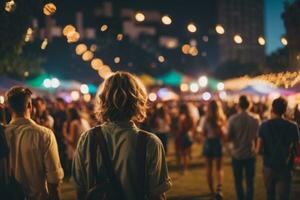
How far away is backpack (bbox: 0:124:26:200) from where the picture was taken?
4461 mm

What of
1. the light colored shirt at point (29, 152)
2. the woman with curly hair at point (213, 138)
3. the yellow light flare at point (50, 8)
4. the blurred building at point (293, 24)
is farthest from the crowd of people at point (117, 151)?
the blurred building at point (293, 24)

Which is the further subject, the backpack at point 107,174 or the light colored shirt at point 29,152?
the light colored shirt at point 29,152

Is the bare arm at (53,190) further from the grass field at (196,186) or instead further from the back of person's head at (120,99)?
the grass field at (196,186)

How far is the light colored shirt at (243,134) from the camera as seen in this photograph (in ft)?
29.5

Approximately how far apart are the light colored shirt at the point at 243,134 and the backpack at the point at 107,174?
5.92 m

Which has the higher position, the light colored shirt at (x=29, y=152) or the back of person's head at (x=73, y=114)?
the back of person's head at (x=73, y=114)

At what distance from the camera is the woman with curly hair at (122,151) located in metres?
3.24

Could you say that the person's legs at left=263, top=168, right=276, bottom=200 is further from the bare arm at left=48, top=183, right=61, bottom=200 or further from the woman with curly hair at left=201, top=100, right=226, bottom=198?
the bare arm at left=48, top=183, right=61, bottom=200

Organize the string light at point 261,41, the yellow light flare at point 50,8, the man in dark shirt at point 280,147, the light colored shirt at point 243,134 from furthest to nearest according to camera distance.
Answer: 1. the string light at point 261,41
2. the yellow light flare at point 50,8
3. the light colored shirt at point 243,134
4. the man in dark shirt at point 280,147

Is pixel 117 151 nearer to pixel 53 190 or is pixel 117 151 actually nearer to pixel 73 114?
pixel 53 190

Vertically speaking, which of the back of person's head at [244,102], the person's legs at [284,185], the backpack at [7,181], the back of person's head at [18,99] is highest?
the back of person's head at [18,99]

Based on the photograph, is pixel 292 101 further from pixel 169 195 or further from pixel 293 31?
pixel 293 31

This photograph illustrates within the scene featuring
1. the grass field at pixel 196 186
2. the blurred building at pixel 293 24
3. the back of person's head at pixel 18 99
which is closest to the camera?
the back of person's head at pixel 18 99

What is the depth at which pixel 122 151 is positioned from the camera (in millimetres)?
3252
